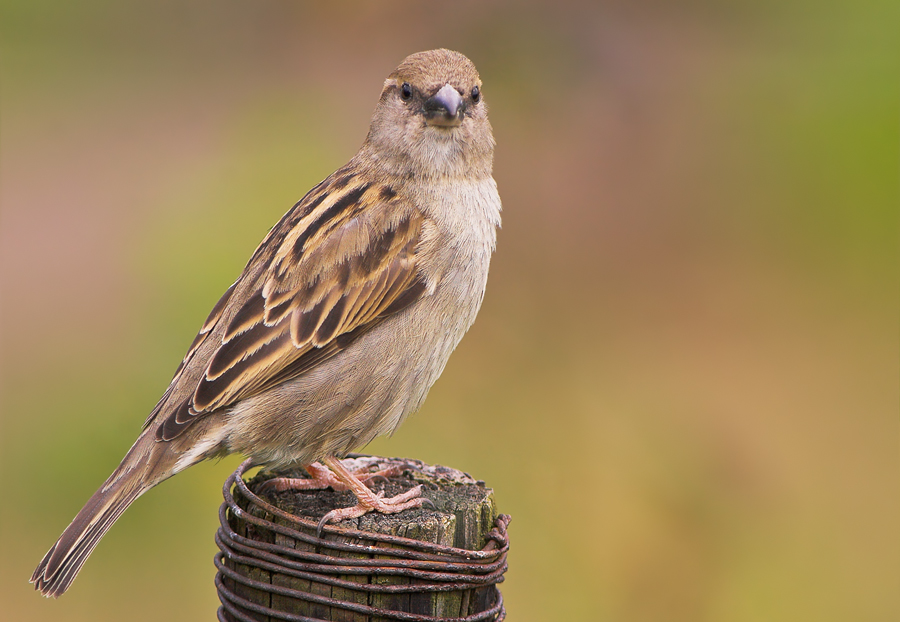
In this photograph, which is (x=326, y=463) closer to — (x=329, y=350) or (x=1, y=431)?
(x=329, y=350)

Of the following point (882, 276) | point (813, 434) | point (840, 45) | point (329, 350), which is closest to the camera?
point (329, 350)

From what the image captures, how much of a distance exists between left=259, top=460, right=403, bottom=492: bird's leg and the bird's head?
1.43 metres

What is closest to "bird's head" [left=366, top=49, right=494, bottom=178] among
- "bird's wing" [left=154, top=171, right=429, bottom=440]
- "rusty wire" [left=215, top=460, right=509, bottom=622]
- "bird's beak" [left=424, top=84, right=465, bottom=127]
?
"bird's beak" [left=424, top=84, right=465, bottom=127]

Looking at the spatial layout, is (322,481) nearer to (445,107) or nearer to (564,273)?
(445,107)

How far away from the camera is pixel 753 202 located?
9453mm

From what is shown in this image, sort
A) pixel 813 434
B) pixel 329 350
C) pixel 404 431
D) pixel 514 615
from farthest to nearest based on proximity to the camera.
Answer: pixel 813 434, pixel 404 431, pixel 514 615, pixel 329 350

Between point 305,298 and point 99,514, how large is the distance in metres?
1.26

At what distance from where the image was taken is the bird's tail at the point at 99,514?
4074 mm

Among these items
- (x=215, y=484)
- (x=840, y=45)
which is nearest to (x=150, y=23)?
(x=215, y=484)

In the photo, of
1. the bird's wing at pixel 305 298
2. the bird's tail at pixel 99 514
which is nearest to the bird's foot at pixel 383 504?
the bird's wing at pixel 305 298

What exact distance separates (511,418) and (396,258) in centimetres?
335

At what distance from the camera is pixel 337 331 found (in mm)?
4355

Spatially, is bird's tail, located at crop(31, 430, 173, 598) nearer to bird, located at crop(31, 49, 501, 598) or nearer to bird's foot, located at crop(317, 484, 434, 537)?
bird, located at crop(31, 49, 501, 598)

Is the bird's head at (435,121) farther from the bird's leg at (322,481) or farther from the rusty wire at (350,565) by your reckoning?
the rusty wire at (350,565)
